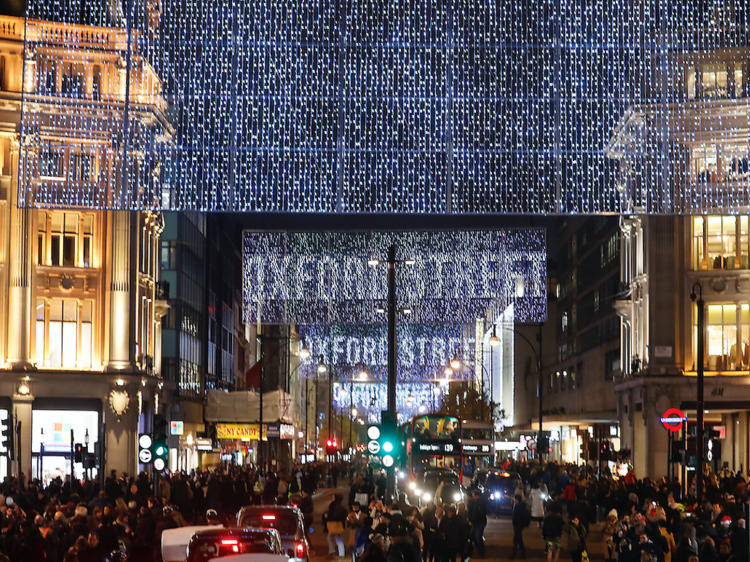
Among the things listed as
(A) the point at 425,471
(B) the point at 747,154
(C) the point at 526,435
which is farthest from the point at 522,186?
(C) the point at 526,435

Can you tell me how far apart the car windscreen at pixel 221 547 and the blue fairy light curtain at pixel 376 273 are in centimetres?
3216

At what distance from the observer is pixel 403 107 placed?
26.2 meters

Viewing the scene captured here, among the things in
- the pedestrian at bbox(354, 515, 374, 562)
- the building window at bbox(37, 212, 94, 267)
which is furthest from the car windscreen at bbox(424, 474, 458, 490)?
the pedestrian at bbox(354, 515, 374, 562)

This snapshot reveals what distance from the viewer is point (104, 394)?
52.8 m

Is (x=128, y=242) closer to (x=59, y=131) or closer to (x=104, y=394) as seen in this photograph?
(x=104, y=394)

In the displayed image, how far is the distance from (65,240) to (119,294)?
3346 millimetres

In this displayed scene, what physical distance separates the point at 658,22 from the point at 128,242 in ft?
104

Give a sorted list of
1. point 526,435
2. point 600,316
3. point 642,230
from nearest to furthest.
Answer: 1. point 642,230
2. point 600,316
3. point 526,435

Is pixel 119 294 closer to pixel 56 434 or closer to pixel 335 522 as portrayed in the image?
pixel 56 434

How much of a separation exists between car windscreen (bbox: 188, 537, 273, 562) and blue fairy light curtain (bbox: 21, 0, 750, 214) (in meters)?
9.68

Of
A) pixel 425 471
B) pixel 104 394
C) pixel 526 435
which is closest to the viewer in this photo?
pixel 425 471

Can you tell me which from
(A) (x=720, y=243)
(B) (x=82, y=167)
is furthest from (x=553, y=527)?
(A) (x=720, y=243)

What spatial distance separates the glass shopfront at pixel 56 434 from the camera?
52188 millimetres

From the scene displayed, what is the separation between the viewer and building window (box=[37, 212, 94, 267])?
52688mm
